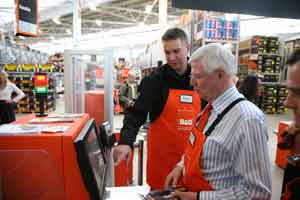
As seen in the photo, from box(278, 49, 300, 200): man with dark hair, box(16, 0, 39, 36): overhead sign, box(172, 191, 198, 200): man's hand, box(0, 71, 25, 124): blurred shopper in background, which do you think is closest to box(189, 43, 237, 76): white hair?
box(278, 49, 300, 200): man with dark hair

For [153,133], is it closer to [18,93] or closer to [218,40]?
[218,40]

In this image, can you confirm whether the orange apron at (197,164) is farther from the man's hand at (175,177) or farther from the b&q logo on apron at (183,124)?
the b&q logo on apron at (183,124)

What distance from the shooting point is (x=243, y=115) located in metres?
1.03

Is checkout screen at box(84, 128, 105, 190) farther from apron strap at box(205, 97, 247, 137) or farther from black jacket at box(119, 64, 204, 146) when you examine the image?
black jacket at box(119, 64, 204, 146)

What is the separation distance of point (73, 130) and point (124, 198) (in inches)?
17.9

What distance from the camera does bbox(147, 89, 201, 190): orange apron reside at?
Result: 1.88 m

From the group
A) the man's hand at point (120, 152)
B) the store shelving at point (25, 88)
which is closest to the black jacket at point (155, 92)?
the man's hand at point (120, 152)

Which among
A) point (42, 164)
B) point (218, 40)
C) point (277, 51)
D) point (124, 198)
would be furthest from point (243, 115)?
point (277, 51)

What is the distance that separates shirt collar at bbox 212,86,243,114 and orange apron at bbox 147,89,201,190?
714mm

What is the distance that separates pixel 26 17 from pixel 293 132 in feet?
16.2

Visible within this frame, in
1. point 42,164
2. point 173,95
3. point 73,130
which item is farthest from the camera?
point 173,95

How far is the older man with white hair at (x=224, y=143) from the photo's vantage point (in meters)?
0.99

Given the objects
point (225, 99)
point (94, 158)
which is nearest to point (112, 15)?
point (225, 99)

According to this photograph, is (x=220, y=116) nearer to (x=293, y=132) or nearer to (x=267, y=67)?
(x=293, y=132)
